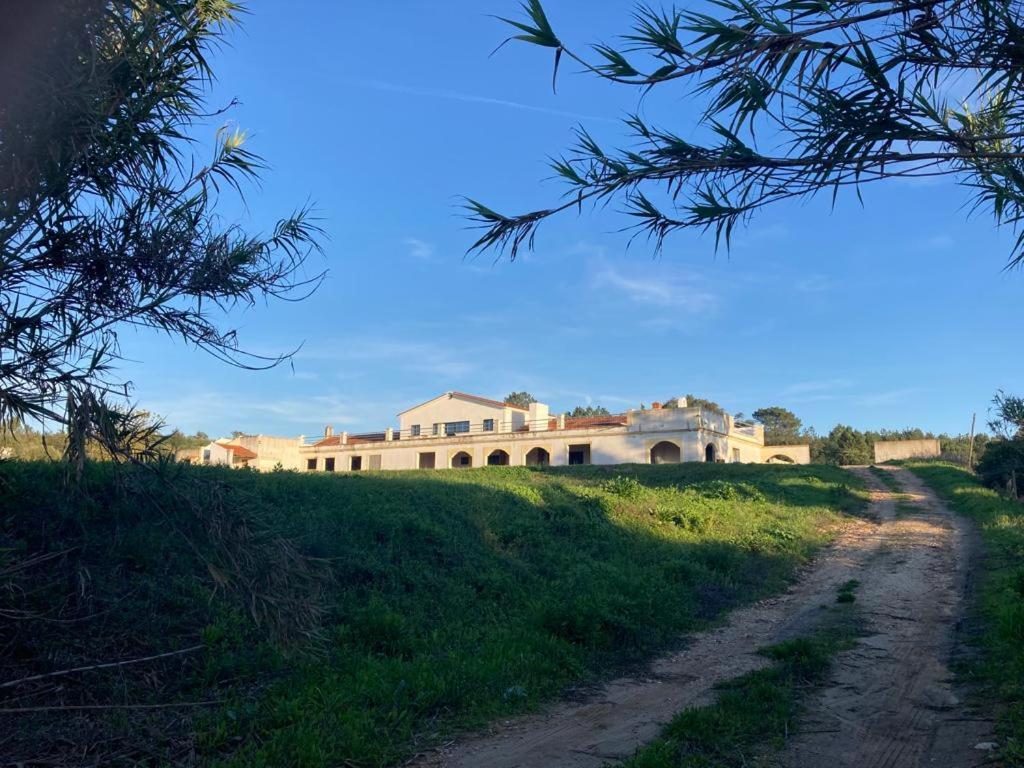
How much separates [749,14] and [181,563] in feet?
24.5

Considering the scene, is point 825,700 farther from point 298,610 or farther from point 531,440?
point 531,440

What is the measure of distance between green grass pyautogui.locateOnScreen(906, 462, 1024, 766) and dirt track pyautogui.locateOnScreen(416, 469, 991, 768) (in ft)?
0.90

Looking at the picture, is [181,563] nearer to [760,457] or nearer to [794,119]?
[794,119]

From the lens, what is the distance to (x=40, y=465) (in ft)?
30.2

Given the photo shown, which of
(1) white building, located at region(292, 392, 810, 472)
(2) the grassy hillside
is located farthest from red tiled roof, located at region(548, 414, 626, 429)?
(2) the grassy hillside

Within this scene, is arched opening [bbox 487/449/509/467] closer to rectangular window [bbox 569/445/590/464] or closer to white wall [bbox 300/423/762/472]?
white wall [bbox 300/423/762/472]

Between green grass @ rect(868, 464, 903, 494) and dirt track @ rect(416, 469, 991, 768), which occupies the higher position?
green grass @ rect(868, 464, 903, 494)

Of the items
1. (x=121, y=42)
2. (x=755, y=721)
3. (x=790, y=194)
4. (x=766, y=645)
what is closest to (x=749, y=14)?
(x=790, y=194)

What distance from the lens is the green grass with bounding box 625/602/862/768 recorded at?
5.48 meters

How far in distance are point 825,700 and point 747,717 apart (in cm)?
111

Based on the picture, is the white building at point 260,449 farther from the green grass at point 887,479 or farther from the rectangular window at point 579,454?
the green grass at point 887,479

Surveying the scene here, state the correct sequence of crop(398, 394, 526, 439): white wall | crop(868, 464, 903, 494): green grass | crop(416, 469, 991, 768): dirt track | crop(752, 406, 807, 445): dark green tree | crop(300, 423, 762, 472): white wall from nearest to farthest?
crop(416, 469, 991, 768): dirt track, crop(868, 464, 903, 494): green grass, crop(300, 423, 762, 472): white wall, crop(398, 394, 526, 439): white wall, crop(752, 406, 807, 445): dark green tree

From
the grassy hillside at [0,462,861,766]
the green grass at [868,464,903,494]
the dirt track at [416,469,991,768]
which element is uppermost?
the green grass at [868,464,903,494]

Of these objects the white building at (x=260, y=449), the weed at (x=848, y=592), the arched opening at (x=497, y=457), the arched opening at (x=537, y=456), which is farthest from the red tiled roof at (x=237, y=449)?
the weed at (x=848, y=592)
